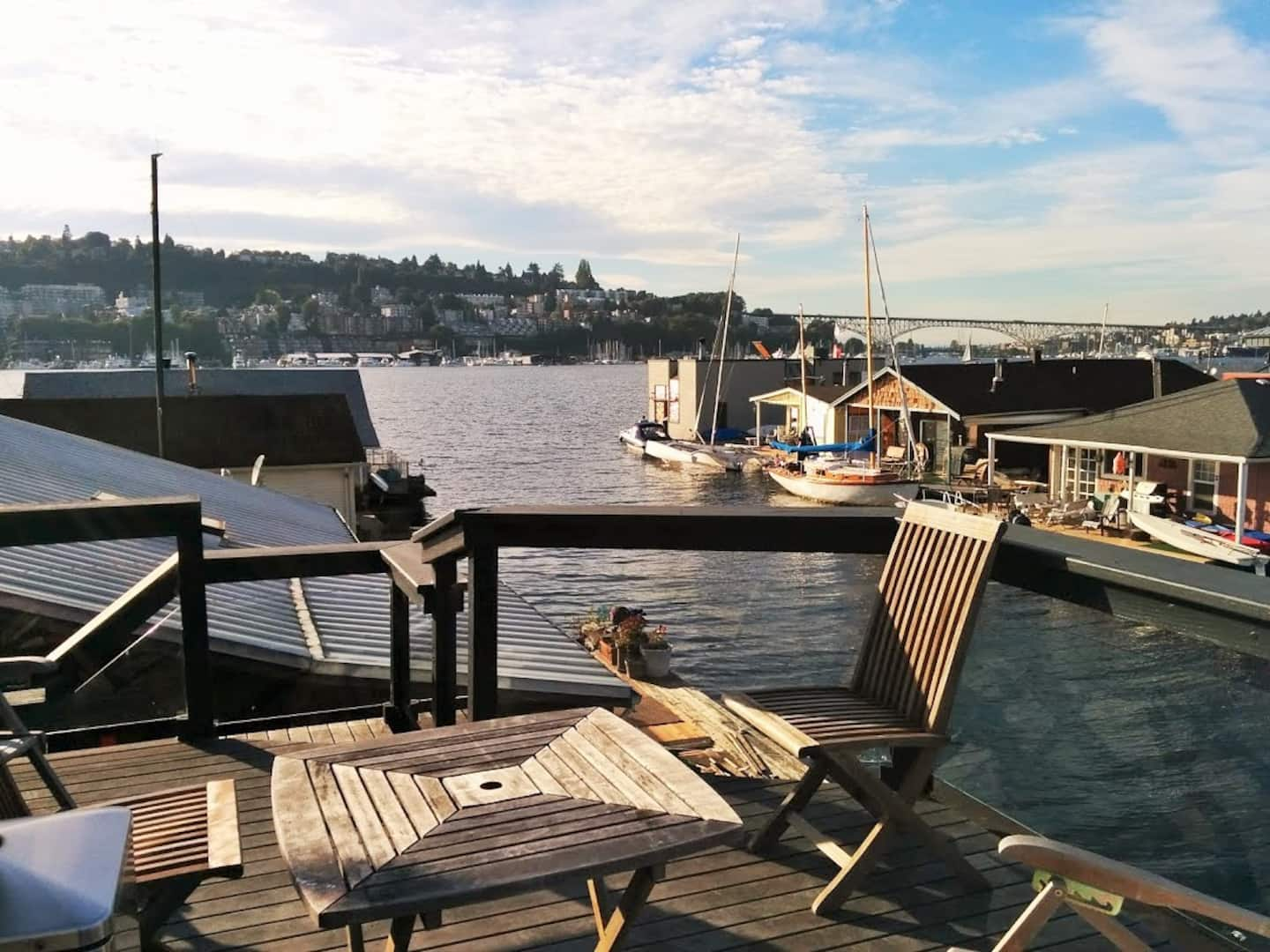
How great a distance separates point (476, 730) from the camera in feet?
9.15

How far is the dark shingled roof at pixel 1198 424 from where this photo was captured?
23.8m

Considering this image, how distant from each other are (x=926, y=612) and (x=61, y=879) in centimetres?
241

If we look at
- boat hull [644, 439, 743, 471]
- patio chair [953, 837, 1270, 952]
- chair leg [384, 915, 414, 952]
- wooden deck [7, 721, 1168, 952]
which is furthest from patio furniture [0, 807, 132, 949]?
boat hull [644, 439, 743, 471]

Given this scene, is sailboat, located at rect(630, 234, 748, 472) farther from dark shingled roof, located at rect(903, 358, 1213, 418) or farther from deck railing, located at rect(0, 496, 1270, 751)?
deck railing, located at rect(0, 496, 1270, 751)

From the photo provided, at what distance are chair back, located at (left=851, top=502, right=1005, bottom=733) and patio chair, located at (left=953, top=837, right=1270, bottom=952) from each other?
1142 millimetres

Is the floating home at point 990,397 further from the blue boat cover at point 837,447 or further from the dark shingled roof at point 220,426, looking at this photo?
the dark shingled roof at point 220,426

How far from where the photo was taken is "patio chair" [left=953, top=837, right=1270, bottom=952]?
179 centimetres

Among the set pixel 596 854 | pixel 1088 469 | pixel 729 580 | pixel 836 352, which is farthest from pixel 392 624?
pixel 836 352

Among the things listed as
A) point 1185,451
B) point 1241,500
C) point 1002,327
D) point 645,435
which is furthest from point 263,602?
point 1002,327

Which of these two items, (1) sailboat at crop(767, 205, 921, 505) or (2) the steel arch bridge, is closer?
(1) sailboat at crop(767, 205, 921, 505)

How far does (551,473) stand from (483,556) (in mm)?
49147

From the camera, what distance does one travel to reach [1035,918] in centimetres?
193

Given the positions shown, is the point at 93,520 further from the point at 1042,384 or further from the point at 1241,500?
the point at 1042,384

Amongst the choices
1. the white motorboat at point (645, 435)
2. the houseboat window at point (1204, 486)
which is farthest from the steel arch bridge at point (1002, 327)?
the houseboat window at point (1204, 486)
